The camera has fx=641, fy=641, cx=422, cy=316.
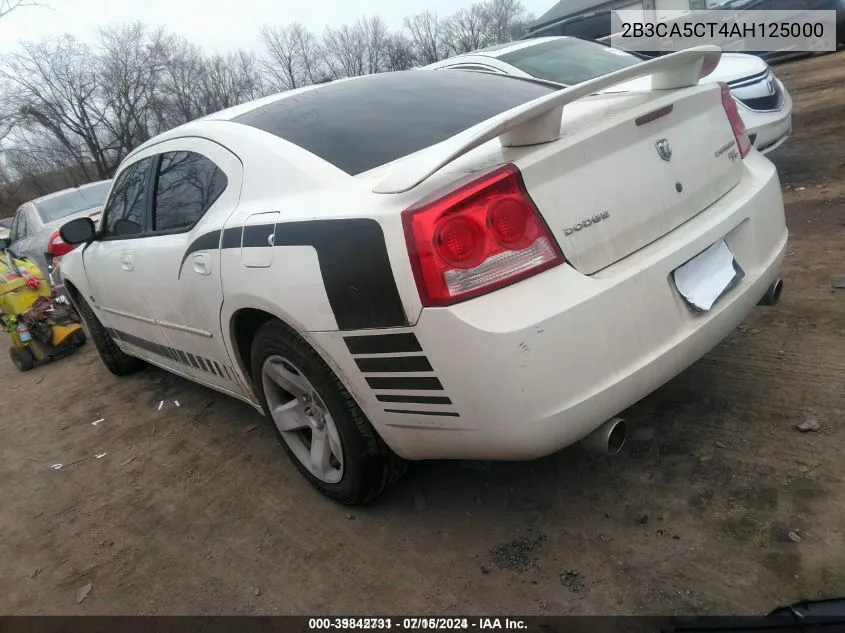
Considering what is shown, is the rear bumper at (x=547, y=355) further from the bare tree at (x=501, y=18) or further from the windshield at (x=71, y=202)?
the bare tree at (x=501, y=18)

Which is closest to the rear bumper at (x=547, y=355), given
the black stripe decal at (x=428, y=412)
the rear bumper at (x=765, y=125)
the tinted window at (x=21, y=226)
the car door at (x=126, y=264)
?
the black stripe decal at (x=428, y=412)

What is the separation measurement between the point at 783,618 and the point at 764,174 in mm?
1657

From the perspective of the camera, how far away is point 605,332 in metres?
1.83

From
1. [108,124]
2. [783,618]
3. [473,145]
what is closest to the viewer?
[783,618]

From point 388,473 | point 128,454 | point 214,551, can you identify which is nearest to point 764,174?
point 388,473

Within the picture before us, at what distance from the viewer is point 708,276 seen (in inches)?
82.8

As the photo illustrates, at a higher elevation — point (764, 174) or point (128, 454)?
point (764, 174)

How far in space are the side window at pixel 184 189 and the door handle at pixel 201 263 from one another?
182 mm

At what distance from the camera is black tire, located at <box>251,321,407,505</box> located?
222 centimetres

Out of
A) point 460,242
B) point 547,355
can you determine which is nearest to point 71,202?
point 460,242

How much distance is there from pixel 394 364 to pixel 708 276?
3.51ft

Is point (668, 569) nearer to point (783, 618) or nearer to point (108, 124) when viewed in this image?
point (783, 618)

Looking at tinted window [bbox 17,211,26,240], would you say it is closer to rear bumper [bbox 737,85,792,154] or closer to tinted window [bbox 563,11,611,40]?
rear bumper [bbox 737,85,792,154]

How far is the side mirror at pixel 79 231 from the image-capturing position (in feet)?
12.9
